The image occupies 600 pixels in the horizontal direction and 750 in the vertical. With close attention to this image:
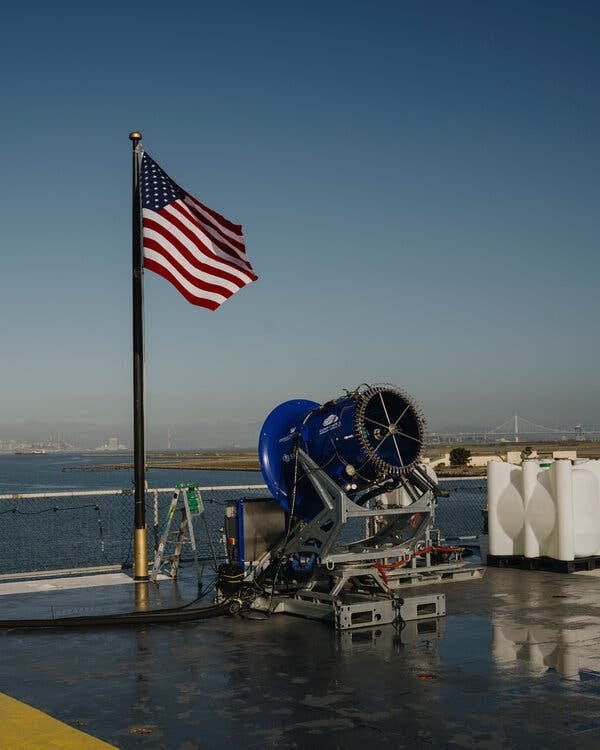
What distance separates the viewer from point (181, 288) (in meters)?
12.8

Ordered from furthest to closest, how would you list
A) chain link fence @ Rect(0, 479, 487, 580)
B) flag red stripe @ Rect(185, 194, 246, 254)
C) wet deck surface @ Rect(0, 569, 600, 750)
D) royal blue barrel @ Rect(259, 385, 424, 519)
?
chain link fence @ Rect(0, 479, 487, 580) < flag red stripe @ Rect(185, 194, 246, 254) < royal blue barrel @ Rect(259, 385, 424, 519) < wet deck surface @ Rect(0, 569, 600, 750)

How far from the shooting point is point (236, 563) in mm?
11938

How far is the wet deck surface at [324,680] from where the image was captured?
19.9ft

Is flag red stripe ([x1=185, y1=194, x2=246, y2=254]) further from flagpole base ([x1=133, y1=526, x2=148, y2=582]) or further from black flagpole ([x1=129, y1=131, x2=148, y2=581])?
flagpole base ([x1=133, y1=526, x2=148, y2=582])

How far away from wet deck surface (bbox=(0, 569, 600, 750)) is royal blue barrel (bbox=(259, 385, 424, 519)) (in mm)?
1750

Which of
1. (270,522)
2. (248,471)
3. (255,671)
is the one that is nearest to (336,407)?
(270,522)

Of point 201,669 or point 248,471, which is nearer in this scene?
point 201,669

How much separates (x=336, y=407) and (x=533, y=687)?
15.9ft

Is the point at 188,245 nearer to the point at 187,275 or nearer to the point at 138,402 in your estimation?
the point at 187,275

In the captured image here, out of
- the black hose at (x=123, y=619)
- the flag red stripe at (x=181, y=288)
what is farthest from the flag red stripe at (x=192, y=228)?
the black hose at (x=123, y=619)

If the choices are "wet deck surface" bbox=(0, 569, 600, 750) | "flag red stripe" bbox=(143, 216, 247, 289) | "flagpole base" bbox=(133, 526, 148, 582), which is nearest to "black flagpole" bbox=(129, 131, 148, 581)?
"flagpole base" bbox=(133, 526, 148, 582)

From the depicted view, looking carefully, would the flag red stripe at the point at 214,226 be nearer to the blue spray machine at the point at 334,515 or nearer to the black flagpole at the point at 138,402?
the black flagpole at the point at 138,402

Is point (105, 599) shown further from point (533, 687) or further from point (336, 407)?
point (533, 687)

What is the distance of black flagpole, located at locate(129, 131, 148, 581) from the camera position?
42.1 feet
